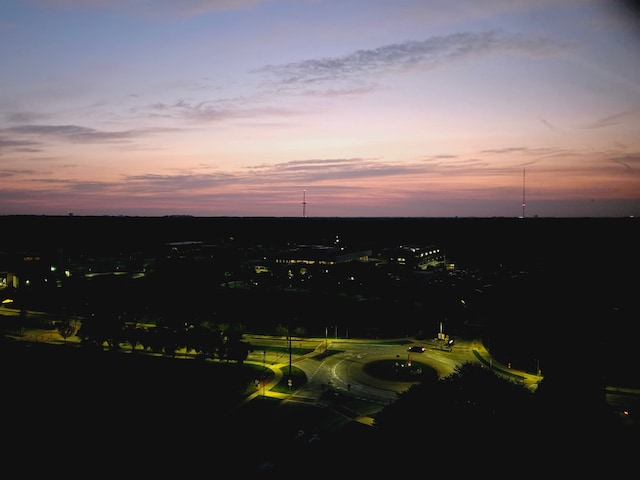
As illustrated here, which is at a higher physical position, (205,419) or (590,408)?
(590,408)

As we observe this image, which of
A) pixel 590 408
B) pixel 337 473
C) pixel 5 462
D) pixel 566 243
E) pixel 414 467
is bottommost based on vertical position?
pixel 5 462

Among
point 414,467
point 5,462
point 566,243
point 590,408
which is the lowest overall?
point 5,462

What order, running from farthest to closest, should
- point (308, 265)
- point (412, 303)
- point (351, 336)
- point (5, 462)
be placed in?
point (308, 265) < point (412, 303) < point (351, 336) < point (5, 462)

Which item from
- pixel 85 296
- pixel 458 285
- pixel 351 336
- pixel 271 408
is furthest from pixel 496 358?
pixel 85 296

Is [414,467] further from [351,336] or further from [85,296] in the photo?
[85,296]

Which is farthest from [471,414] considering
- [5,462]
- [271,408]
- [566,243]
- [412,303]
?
[412,303]

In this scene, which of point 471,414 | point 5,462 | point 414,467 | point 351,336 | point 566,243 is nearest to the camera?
point 414,467

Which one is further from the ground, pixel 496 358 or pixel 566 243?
pixel 566 243

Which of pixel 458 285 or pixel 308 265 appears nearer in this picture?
pixel 458 285

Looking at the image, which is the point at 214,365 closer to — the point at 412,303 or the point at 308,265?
the point at 412,303
